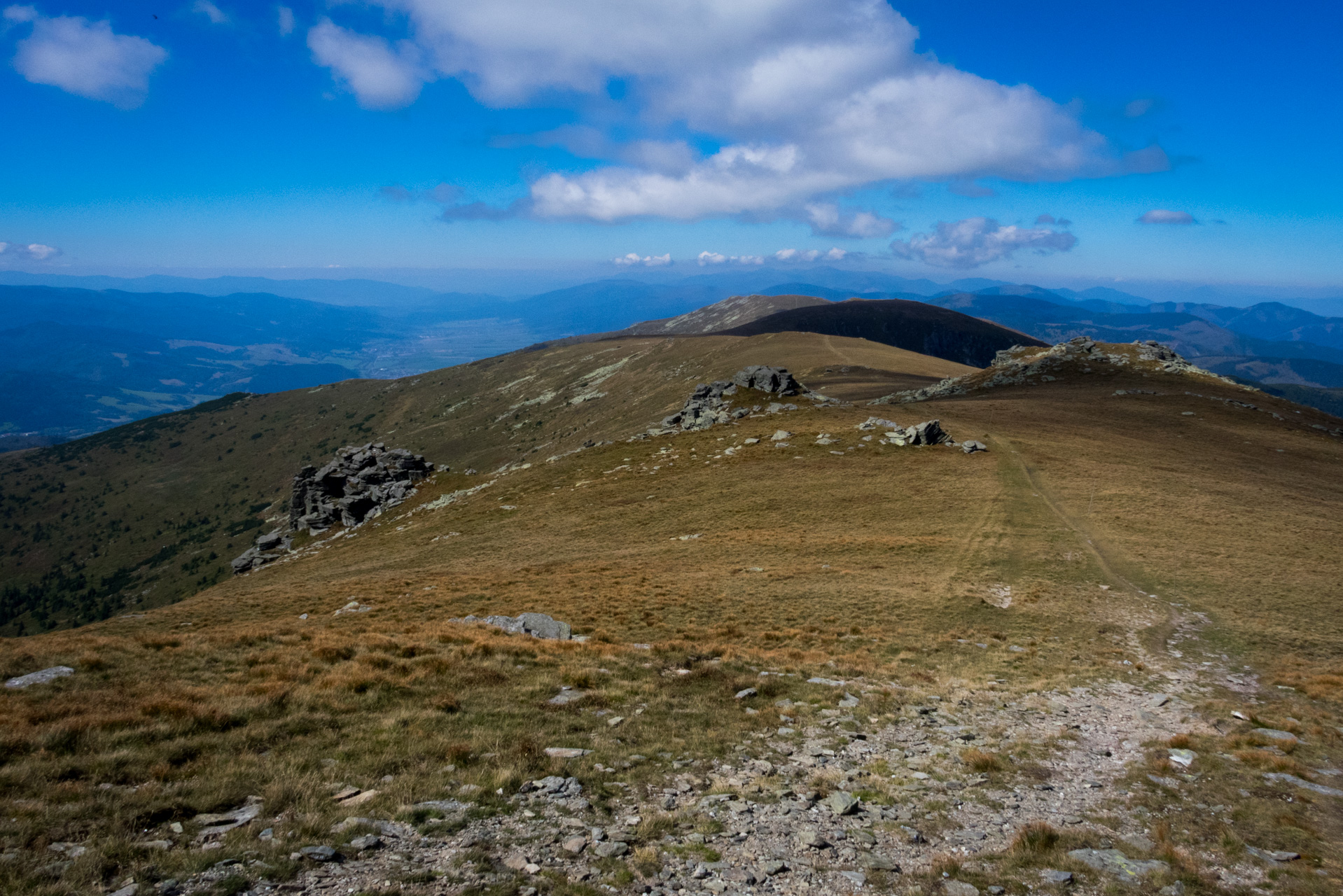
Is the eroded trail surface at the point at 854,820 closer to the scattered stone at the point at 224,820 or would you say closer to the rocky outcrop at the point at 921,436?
the scattered stone at the point at 224,820

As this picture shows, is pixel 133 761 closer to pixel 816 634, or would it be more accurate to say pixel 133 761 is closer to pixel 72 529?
pixel 816 634

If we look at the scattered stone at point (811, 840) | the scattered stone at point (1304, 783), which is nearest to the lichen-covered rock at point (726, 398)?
the scattered stone at point (1304, 783)

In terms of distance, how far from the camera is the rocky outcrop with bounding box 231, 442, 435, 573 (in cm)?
6756

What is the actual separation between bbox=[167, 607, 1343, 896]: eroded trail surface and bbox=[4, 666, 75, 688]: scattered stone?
928cm

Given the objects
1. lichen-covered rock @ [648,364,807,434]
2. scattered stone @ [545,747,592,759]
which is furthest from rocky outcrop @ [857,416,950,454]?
scattered stone @ [545,747,592,759]

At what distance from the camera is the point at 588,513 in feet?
147

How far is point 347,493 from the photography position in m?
72.7

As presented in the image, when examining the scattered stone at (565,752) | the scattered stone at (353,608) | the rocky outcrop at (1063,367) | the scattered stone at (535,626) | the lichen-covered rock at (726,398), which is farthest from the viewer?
the rocky outcrop at (1063,367)

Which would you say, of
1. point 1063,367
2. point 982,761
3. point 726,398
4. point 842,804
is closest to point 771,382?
point 726,398

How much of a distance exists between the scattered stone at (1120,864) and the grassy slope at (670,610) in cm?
641

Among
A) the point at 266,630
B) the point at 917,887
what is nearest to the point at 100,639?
the point at 266,630

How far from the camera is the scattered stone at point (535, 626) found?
20953 millimetres

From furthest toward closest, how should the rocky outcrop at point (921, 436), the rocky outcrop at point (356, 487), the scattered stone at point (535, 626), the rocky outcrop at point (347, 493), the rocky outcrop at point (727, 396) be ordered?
the rocky outcrop at point (356, 487) < the rocky outcrop at point (347, 493) < the rocky outcrop at point (727, 396) < the rocky outcrop at point (921, 436) < the scattered stone at point (535, 626)

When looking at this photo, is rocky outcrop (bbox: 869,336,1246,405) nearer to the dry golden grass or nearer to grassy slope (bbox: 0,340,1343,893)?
grassy slope (bbox: 0,340,1343,893)
